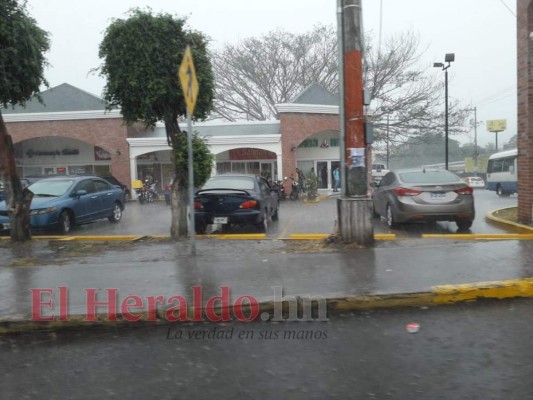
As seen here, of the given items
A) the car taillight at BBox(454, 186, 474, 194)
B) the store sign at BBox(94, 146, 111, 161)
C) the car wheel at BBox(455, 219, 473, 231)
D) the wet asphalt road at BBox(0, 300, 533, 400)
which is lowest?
the wet asphalt road at BBox(0, 300, 533, 400)

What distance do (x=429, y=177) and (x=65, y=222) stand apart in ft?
27.8

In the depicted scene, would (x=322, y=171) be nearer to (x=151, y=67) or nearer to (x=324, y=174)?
(x=324, y=174)

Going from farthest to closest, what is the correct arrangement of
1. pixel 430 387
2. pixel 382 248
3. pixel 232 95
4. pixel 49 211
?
pixel 232 95 → pixel 49 211 → pixel 382 248 → pixel 430 387

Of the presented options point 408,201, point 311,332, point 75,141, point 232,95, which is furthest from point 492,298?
point 232,95

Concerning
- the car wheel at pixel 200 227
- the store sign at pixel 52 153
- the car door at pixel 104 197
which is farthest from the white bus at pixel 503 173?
the store sign at pixel 52 153

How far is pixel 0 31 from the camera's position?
8805mm

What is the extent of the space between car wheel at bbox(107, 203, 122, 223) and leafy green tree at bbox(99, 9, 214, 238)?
17.2ft

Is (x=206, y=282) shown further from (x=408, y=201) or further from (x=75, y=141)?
(x=75, y=141)

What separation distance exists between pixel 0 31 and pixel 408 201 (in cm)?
834

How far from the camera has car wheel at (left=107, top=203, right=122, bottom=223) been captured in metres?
14.4

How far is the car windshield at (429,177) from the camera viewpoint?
10.8 metres

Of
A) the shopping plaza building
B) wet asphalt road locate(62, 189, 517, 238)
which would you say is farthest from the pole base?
the shopping plaza building

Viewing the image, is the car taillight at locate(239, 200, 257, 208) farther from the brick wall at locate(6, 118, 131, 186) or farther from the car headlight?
the brick wall at locate(6, 118, 131, 186)

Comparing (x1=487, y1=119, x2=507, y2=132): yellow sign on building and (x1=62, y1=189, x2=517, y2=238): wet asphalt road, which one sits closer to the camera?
(x1=62, y1=189, x2=517, y2=238): wet asphalt road
